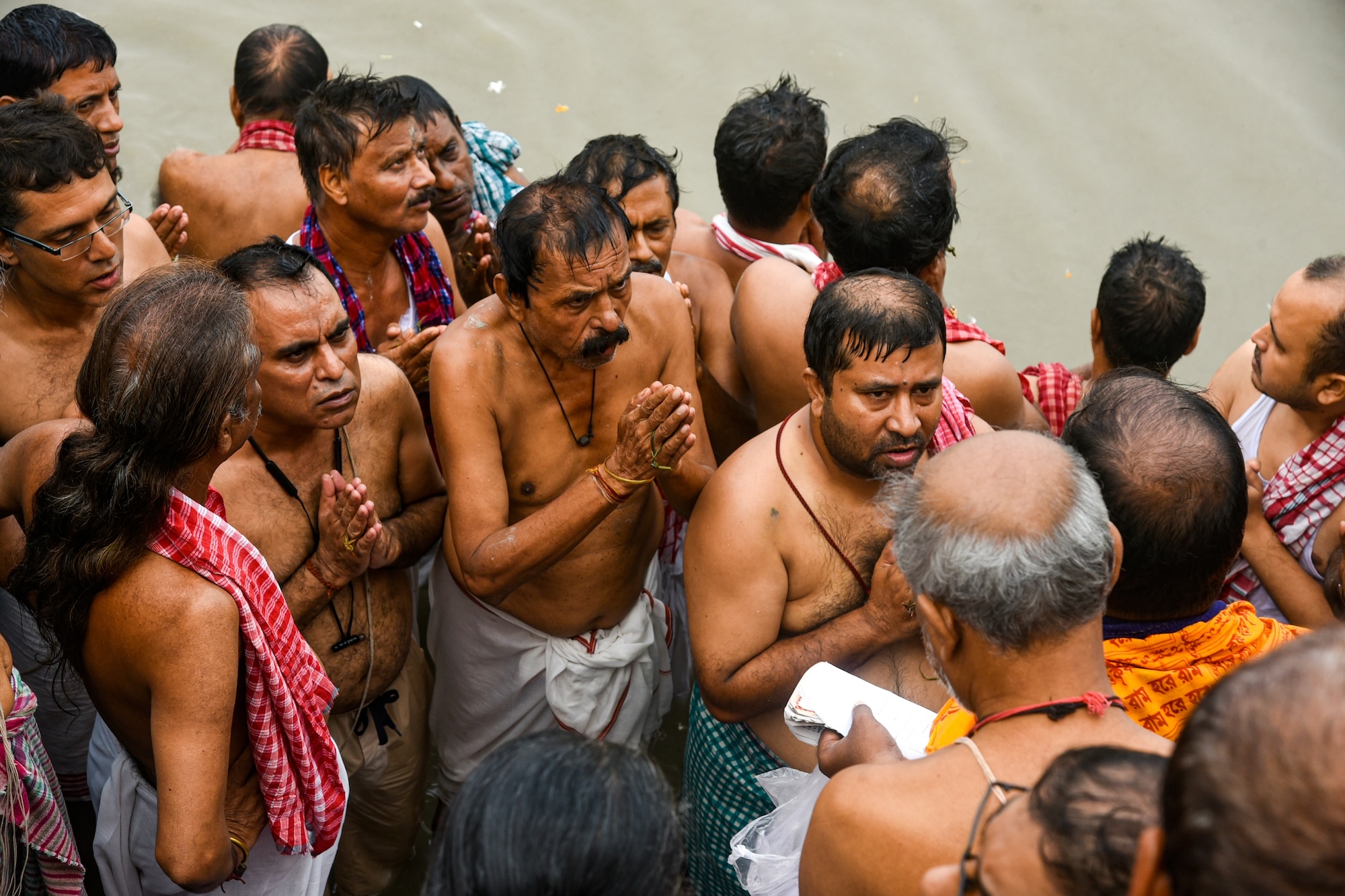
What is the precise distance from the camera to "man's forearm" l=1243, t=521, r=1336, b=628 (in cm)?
292

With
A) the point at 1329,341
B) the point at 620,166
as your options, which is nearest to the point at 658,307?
the point at 620,166

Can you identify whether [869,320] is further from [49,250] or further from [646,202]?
[49,250]

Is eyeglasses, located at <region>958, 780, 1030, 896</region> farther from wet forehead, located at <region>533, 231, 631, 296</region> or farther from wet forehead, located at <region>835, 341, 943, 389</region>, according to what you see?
wet forehead, located at <region>533, 231, 631, 296</region>

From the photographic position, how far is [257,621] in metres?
2.31

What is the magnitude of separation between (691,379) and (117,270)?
1675mm

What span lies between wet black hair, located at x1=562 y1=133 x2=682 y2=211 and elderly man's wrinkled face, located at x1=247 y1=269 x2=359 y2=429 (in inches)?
42.0

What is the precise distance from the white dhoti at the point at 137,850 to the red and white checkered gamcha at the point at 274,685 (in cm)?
8

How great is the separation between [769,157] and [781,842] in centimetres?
225

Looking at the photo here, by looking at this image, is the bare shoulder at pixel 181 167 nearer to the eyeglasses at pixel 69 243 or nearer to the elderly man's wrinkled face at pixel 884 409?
the eyeglasses at pixel 69 243

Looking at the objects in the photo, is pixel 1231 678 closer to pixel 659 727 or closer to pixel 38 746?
pixel 38 746

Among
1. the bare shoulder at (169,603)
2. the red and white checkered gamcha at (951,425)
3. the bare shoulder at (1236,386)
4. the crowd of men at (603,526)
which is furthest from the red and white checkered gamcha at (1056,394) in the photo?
the bare shoulder at (169,603)

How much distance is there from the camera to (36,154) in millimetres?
2838

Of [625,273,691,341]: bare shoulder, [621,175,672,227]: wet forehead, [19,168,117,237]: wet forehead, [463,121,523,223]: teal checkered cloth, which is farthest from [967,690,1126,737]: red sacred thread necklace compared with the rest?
[463,121,523,223]: teal checkered cloth

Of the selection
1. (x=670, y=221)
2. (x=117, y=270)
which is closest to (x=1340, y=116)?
(x=670, y=221)
